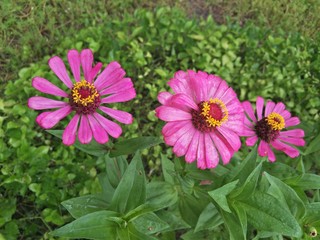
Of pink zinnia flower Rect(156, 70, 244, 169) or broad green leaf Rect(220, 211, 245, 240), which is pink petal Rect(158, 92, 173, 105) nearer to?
pink zinnia flower Rect(156, 70, 244, 169)

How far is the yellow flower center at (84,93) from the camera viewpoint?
97 centimetres

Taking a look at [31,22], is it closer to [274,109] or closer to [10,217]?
[10,217]

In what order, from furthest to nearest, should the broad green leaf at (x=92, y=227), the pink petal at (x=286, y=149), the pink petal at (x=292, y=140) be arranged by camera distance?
the pink petal at (x=292, y=140) < the pink petal at (x=286, y=149) < the broad green leaf at (x=92, y=227)

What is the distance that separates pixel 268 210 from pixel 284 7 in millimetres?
1614

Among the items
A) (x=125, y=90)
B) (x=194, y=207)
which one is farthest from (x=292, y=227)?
(x=125, y=90)

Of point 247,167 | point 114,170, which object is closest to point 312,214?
point 247,167

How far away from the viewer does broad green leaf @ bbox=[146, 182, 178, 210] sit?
3.51ft

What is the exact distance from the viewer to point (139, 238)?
0.89m

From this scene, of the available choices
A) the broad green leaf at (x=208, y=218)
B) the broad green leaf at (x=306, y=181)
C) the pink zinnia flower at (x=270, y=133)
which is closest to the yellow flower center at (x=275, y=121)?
the pink zinnia flower at (x=270, y=133)

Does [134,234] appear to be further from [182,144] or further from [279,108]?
[279,108]

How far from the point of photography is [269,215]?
0.87 m

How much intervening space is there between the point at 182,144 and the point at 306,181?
0.37 meters

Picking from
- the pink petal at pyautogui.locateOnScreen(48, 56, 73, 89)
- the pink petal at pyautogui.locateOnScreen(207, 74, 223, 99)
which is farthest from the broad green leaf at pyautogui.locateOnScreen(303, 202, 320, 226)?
the pink petal at pyautogui.locateOnScreen(48, 56, 73, 89)

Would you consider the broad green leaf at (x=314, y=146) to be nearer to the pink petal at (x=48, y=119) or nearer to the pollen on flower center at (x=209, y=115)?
the pollen on flower center at (x=209, y=115)
